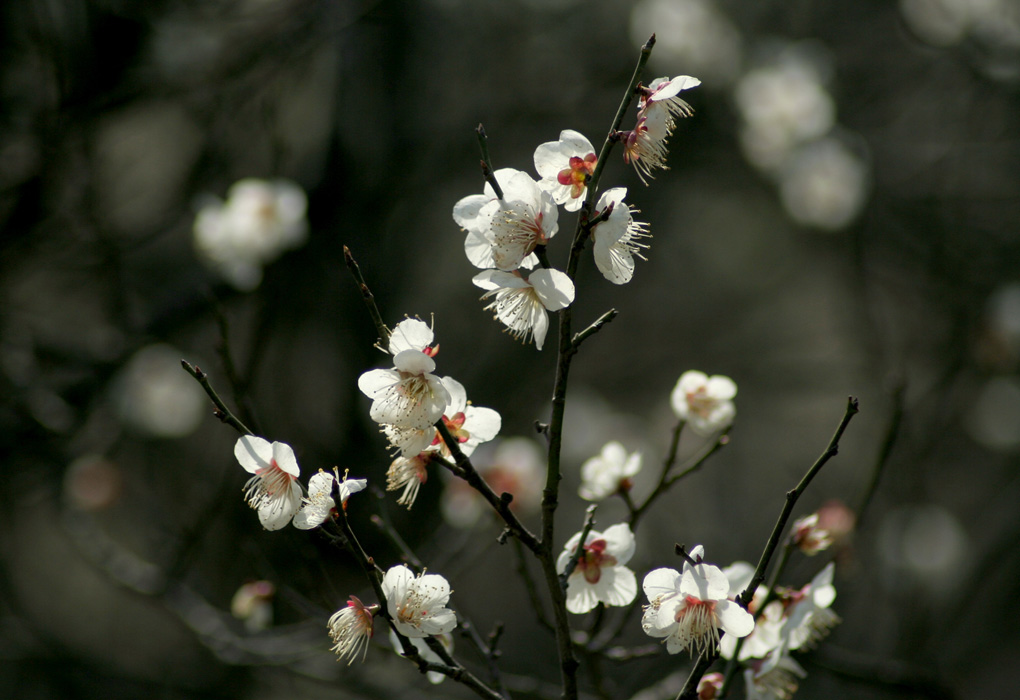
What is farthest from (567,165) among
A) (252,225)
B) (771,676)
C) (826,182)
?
(826,182)

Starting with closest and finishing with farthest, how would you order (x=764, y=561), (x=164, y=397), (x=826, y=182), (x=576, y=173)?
1. (x=764, y=561)
2. (x=576, y=173)
3. (x=164, y=397)
4. (x=826, y=182)

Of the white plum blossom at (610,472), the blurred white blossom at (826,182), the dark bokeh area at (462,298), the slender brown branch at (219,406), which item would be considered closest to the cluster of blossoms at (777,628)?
the white plum blossom at (610,472)

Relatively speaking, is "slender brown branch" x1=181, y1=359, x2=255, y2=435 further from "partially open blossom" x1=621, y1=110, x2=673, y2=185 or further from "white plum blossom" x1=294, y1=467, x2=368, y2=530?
"partially open blossom" x1=621, y1=110, x2=673, y2=185

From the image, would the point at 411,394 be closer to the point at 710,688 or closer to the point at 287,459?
the point at 287,459

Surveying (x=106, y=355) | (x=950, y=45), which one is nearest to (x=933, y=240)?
(x=950, y=45)

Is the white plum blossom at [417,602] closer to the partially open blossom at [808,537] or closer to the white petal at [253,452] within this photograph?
the white petal at [253,452]

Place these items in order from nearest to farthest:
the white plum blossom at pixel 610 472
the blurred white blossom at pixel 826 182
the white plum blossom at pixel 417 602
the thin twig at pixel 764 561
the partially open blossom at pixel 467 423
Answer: the thin twig at pixel 764 561 < the white plum blossom at pixel 417 602 < the partially open blossom at pixel 467 423 < the white plum blossom at pixel 610 472 < the blurred white blossom at pixel 826 182

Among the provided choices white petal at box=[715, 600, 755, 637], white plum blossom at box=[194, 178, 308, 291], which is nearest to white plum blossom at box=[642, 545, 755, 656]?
white petal at box=[715, 600, 755, 637]
